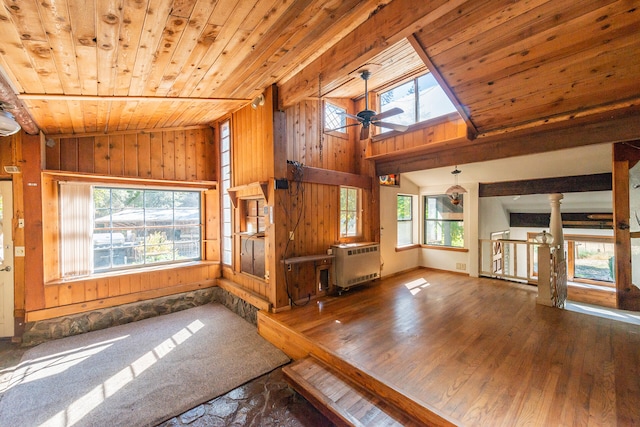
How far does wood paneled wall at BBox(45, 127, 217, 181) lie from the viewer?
360cm

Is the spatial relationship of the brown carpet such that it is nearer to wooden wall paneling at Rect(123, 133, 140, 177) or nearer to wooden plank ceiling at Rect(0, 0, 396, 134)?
wooden wall paneling at Rect(123, 133, 140, 177)

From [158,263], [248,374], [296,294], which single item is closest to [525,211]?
[296,294]

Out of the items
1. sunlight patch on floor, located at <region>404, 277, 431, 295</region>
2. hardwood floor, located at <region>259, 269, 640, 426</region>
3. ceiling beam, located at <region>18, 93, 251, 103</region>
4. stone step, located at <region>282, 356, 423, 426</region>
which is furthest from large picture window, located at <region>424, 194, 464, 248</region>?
ceiling beam, located at <region>18, 93, 251, 103</region>

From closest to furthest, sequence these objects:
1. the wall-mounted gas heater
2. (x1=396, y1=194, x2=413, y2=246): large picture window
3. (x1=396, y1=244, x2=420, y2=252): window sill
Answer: the wall-mounted gas heater < (x1=396, y1=244, x2=420, y2=252): window sill < (x1=396, y1=194, x2=413, y2=246): large picture window

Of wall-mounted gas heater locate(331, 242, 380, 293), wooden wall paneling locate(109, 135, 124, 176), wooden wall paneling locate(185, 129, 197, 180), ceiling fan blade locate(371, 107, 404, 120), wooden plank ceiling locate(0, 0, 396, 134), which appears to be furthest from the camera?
wooden wall paneling locate(185, 129, 197, 180)

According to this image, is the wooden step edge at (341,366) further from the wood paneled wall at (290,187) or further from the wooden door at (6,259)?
the wooden door at (6,259)

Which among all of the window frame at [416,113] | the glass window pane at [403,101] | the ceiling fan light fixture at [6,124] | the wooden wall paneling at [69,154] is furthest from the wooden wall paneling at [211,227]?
the glass window pane at [403,101]

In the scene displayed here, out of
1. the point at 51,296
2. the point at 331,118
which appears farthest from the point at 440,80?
the point at 51,296

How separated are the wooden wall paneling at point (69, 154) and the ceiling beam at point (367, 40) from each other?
10.5 feet

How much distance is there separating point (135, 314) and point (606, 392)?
17.9 feet

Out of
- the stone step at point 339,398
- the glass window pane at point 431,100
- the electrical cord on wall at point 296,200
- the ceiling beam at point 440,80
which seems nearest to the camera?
the stone step at point 339,398

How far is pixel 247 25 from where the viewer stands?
1987 millimetres

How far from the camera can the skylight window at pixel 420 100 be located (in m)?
4.17

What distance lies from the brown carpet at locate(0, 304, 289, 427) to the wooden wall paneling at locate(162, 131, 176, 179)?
2448mm
